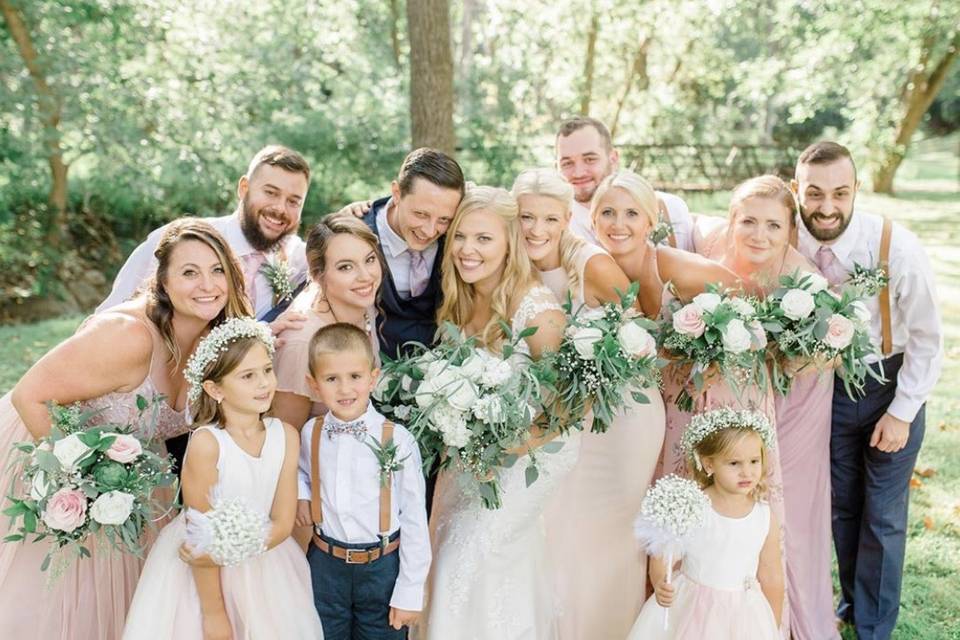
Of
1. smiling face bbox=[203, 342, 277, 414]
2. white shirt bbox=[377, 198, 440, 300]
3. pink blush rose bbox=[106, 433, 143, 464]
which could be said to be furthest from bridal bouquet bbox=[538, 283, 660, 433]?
pink blush rose bbox=[106, 433, 143, 464]

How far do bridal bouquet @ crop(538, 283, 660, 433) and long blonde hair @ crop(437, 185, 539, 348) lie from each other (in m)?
0.33

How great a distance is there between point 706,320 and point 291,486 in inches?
80.6

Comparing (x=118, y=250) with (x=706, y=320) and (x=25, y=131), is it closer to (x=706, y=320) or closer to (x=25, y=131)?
(x=25, y=131)

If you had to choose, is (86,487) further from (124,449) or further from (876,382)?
(876,382)

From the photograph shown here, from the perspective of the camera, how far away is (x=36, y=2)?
1208 centimetres

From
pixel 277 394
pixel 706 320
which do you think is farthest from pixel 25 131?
pixel 706 320

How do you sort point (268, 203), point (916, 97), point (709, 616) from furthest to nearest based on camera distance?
point (916, 97) → point (268, 203) → point (709, 616)

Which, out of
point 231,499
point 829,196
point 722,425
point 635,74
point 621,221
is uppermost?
point 635,74

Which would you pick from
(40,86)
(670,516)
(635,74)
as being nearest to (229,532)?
(670,516)

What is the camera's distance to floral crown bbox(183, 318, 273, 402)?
3.51 m

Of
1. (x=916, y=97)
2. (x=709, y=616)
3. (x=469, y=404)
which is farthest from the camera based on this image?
(x=916, y=97)

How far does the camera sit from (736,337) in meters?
3.84

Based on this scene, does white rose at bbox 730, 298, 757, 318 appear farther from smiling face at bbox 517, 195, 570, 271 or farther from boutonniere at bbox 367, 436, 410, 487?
boutonniere at bbox 367, 436, 410, 487

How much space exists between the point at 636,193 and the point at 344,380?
6.29 ft
